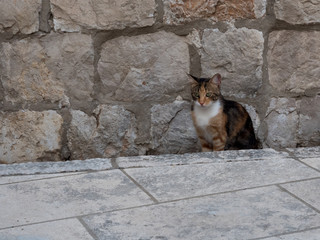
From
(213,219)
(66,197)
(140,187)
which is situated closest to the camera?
(213,219)

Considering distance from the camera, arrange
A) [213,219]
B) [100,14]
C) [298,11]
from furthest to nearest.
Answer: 1. [298,11]
2. [100,14]
3. [213,219]

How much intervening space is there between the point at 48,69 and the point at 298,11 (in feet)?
5.11

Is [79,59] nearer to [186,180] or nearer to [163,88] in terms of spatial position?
[163,88]

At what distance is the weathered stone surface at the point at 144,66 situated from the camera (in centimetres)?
371

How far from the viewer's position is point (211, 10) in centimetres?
369

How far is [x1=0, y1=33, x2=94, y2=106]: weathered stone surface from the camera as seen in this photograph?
3645 millimetres

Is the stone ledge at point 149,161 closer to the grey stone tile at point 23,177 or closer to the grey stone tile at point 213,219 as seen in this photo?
the grey stone tile at point 23,177

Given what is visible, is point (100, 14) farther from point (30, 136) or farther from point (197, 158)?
point (197, 158)

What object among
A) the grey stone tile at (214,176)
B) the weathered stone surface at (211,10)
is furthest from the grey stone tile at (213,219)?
the weathered stone surface at (211,10)

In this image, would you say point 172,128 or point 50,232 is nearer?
point 50,232

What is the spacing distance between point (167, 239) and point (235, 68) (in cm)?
Answer: 158

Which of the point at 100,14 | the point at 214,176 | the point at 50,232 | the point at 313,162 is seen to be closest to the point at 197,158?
the point at 214,176

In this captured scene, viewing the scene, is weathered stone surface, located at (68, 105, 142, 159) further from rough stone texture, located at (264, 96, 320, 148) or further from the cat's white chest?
rough stone texture, located at (264, 96, 320, 148)

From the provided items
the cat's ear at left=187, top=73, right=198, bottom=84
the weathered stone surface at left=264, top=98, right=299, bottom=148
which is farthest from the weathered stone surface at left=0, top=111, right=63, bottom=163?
the weathered stone surface at left=264, top=98, right=299, bottom=148
